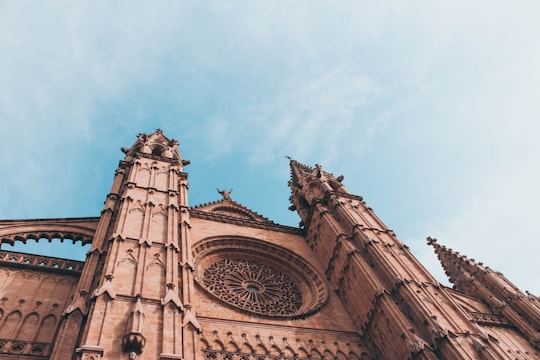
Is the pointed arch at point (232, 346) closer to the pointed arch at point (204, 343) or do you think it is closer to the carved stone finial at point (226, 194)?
the pointed arch at point (204, 343)

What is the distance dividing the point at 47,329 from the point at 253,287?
7747 millimetres

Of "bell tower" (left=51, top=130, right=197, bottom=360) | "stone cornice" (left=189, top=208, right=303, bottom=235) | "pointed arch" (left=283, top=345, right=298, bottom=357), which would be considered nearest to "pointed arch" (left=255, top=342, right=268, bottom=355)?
"pointed arch" (left=283, top=345, right=298, bottom=357)

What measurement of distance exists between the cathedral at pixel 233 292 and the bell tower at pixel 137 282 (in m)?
0.04

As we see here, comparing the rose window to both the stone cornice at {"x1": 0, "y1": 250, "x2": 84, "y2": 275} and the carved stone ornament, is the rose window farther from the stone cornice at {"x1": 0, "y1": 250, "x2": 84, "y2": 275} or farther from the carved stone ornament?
the stone cornice at {"x1": 0, "y1": 250, "x2": 84, "y2": 275}

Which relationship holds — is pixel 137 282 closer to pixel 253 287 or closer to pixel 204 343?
pixel 204 343

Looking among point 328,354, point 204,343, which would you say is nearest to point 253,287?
point 328,354

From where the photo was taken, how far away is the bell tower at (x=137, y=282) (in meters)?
9.68

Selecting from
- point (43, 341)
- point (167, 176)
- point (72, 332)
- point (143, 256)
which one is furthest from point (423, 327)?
point (167, 176)

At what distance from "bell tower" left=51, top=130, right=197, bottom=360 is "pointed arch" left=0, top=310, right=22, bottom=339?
1852mm

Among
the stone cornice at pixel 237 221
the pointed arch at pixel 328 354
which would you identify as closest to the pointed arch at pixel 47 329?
the pointed arch at pixel 328 354

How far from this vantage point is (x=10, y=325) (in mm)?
11414

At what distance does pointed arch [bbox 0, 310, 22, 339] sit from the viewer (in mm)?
11094

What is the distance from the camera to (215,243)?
1864 cm

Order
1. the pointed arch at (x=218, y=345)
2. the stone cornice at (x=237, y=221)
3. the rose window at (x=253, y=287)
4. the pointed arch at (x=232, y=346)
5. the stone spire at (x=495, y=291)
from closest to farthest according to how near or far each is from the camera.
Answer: the pointed arch at (x=218, y=345)
the pointed arch at (x=232, y=346)
the rose window at (x=253, y=287)
the stone spire at (x=495, y=291)
the stone cornice at (x=237, y=221)
